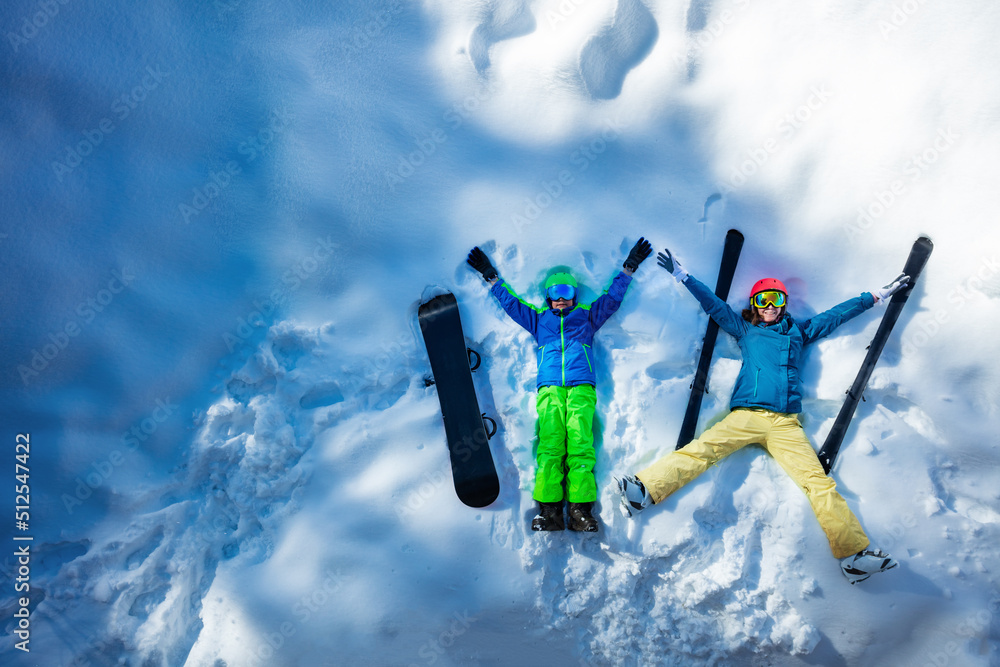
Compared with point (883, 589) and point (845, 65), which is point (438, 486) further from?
point (845, 65)

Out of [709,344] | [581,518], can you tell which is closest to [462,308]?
[581,518]

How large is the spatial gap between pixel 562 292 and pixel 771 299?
167 centimetres

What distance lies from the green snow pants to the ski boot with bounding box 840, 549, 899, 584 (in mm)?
1779

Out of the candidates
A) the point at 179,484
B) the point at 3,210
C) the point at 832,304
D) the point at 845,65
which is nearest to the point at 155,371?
the point at 179,484

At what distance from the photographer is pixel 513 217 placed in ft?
15.3

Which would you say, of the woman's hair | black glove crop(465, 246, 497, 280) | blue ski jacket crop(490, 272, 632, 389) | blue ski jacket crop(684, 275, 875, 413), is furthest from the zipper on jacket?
the woman's hair

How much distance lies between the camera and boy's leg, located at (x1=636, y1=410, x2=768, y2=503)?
13.1 feet

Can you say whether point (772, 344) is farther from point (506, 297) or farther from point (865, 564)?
point (506, 297)

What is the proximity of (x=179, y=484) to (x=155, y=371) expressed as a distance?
3.00 feet

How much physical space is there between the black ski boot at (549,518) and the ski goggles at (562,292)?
1565 mm

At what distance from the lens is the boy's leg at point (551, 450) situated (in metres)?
4.05

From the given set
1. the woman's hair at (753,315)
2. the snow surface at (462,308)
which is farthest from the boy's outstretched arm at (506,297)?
the woman's hair at (753,315)

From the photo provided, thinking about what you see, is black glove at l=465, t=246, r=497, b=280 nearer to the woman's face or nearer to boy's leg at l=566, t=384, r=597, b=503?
boy's leg at l=566, t=384, r=597, b=503

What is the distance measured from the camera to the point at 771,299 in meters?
4.37
